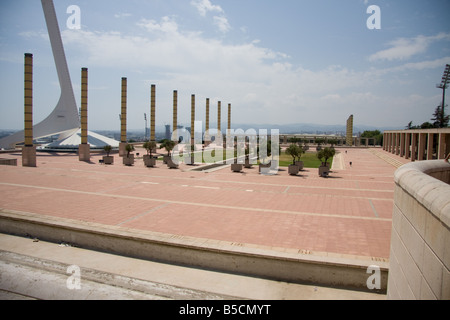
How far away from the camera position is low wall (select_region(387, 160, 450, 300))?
297 centimetres

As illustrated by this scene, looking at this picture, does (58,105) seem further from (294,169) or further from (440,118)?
(440,118)

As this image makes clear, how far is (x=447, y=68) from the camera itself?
47.1m

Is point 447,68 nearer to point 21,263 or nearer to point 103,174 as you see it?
point 103,174

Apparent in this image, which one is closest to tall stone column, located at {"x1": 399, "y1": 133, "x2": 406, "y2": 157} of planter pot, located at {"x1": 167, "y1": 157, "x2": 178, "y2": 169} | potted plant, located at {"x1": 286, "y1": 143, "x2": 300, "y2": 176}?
potted plant, located at {"x1": 286, "y1": 143, "x2": 300, "y2": 176}

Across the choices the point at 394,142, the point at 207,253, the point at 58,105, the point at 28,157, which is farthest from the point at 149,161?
the point at 394,142

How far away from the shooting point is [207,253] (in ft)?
24.5

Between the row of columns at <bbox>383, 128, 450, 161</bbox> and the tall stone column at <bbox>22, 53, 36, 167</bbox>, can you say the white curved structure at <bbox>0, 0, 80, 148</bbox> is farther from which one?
the row of columns at <bbox>383, 128, 450, 161</bbox>

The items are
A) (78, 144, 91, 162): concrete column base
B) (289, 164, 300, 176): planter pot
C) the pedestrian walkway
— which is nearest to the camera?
the pedestrian walkway

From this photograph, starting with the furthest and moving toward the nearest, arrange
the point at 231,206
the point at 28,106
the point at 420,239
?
1. the point at 28,106
2. the point at 231,206
3. the point at 420,239

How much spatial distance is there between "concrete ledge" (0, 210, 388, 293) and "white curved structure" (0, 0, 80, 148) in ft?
107

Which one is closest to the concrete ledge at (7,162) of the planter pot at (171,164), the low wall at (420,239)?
the planter pot at (171,164)

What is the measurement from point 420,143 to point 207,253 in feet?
99.3
